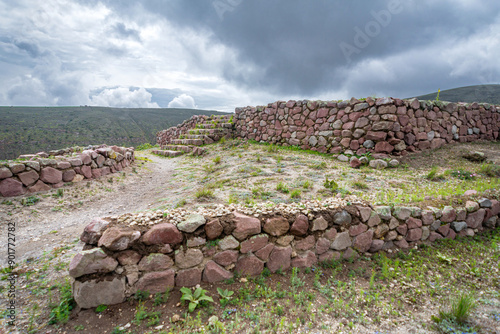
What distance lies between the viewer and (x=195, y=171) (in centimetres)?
930

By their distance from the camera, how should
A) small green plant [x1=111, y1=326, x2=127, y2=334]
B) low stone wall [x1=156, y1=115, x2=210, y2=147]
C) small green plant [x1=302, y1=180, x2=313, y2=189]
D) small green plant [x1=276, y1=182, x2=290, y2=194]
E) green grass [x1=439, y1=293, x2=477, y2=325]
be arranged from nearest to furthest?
small green plant [x1=111, y1=326, x2=127, y2=334], green grass [x1=439, y1=293, x2=477, y2=325], small green plant [x1=276, y1=182, x2=290, y2=194], small green plant [x1=302, y1=180, x2=313, y2=189], low stone wall [x1=156, y1=115, x2=210, y2=147]

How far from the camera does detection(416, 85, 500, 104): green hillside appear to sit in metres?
31.1

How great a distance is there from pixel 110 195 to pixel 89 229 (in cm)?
472

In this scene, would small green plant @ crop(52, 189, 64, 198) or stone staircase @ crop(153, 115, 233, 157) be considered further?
stone staircase @ crop(153, 115, 233, 157)

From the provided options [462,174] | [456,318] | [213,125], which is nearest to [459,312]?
[456,318]

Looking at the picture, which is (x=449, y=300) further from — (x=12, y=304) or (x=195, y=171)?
(x=195, y=171)

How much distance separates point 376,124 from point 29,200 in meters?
11.4

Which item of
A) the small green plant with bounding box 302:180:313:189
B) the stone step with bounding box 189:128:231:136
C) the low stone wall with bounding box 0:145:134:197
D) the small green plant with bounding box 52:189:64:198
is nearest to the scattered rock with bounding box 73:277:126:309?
the small green plant with bounding box 302:180:313:189

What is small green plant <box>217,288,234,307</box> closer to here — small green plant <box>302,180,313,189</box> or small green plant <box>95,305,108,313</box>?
small green plant <box>95,305,108,313</box>

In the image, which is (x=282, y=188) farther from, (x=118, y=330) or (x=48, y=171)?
(x=48, y=171)

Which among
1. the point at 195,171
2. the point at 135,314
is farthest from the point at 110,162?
the point at 135,314

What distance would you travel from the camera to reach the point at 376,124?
927 centimetres

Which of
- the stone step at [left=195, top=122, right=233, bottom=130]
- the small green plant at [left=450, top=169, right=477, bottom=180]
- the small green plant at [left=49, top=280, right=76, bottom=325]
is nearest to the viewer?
the small green plant at [left=49, top=280, right=76, bottom=325]

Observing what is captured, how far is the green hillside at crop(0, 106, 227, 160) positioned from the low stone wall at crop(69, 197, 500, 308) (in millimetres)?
21469
